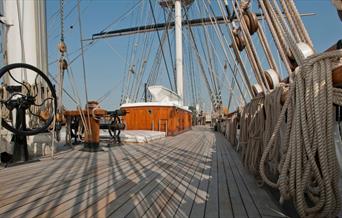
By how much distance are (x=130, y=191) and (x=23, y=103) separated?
2186 millimetres

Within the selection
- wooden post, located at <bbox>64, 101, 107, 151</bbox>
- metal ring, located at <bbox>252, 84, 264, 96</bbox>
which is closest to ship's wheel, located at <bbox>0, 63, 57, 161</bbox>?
wooden post, located at <bbox>64, 101, 107, 151</bbox>

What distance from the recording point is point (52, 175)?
286 cm

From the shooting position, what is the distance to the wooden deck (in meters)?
1.82

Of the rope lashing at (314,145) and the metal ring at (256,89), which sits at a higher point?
the metal ring at (256,89)

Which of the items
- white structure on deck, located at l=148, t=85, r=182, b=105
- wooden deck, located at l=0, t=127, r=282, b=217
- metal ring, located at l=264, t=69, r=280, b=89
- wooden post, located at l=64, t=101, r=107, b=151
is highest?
white structure on deck, located at l=148, t=85, r=182, b=105

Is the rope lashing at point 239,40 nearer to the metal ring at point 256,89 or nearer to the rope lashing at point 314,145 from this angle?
the metal ring at point 256,89

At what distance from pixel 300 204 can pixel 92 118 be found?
448 centimetres

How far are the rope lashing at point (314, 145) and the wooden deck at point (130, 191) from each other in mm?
477

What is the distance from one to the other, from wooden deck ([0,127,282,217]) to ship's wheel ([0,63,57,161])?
0.46 meters

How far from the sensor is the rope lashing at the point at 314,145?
1322 millimetres

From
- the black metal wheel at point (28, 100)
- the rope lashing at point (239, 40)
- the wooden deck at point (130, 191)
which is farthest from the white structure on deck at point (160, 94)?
the wooden deck at point (130, 191)

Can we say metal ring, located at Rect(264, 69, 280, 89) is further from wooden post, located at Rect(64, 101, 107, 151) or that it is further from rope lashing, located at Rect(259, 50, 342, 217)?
wooden post, located at Rect(64, 101, 107, 151)

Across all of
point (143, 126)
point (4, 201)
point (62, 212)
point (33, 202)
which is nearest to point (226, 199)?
point (62, 212)

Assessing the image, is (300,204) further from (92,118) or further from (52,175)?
(92,118)
